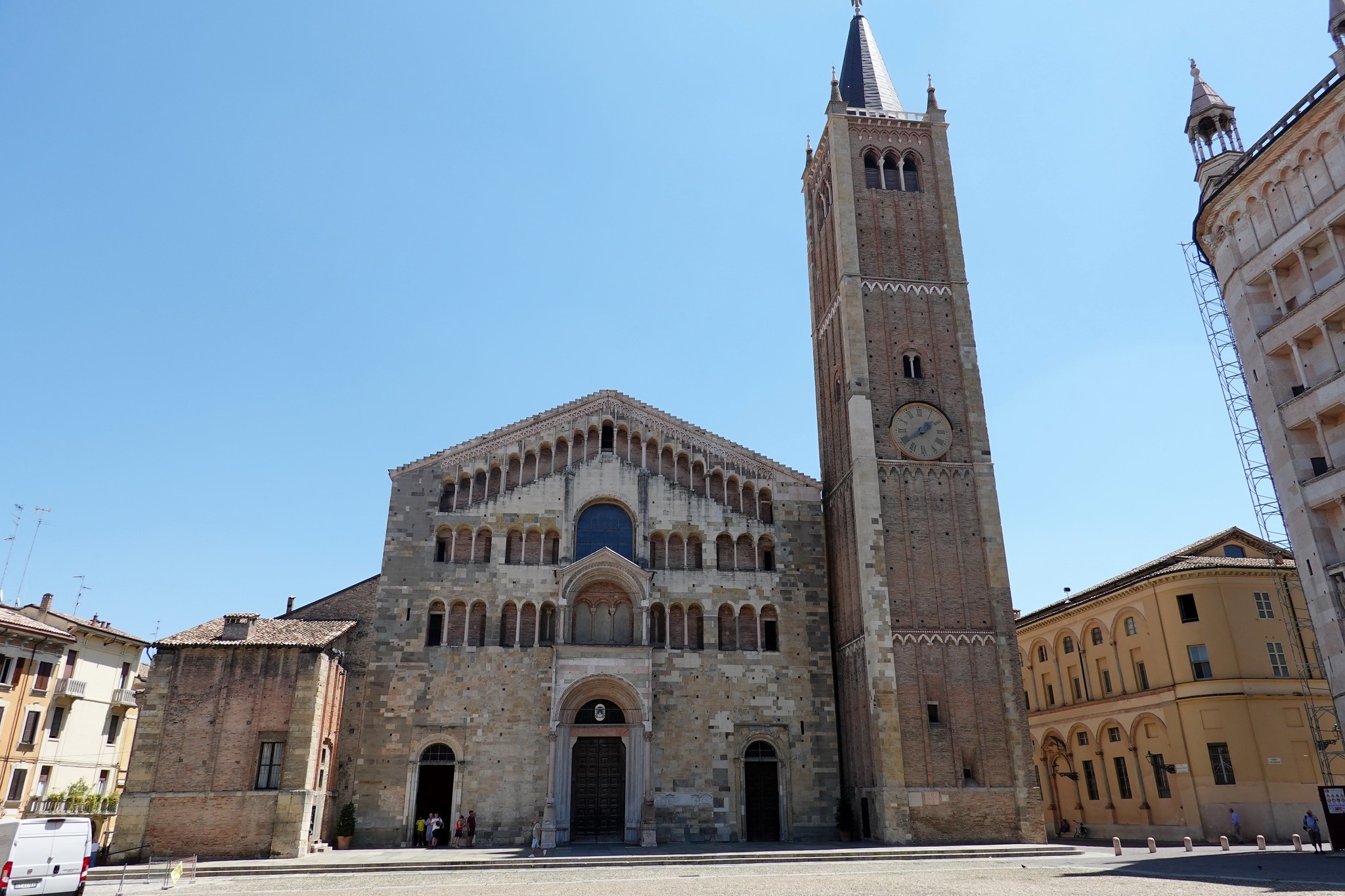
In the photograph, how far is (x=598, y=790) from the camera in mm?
31109

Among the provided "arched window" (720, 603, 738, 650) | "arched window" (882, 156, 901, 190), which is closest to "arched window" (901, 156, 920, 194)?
"arched window" (882, 156, 901, 190)

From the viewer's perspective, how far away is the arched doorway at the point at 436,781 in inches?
1201

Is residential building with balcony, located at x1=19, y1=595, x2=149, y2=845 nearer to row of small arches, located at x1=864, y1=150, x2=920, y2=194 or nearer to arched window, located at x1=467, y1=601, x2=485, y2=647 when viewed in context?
arched window, located at x1=467, y1=601, x2=485, y2=647

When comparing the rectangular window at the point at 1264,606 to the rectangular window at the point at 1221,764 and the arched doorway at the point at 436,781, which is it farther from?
the arched doorway at the point at 436,781

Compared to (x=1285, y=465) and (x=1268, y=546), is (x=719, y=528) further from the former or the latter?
(x=1268, y=546)

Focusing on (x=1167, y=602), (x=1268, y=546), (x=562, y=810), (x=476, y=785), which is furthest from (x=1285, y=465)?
(x=476, y=785)

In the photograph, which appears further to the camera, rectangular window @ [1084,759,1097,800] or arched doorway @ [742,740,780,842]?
rectangular window @ [1084,759,1097,800]

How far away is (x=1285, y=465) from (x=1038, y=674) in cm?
2072

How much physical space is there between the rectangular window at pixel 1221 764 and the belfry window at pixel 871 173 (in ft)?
80.1

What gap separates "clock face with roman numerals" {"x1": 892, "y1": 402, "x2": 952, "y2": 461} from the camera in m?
33.4

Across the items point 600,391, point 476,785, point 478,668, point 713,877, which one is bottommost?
point 713,877

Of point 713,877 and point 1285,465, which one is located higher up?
point 1285,465

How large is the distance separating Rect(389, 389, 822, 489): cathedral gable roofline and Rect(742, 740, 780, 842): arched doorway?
10.4 meters

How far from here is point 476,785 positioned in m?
30.5
